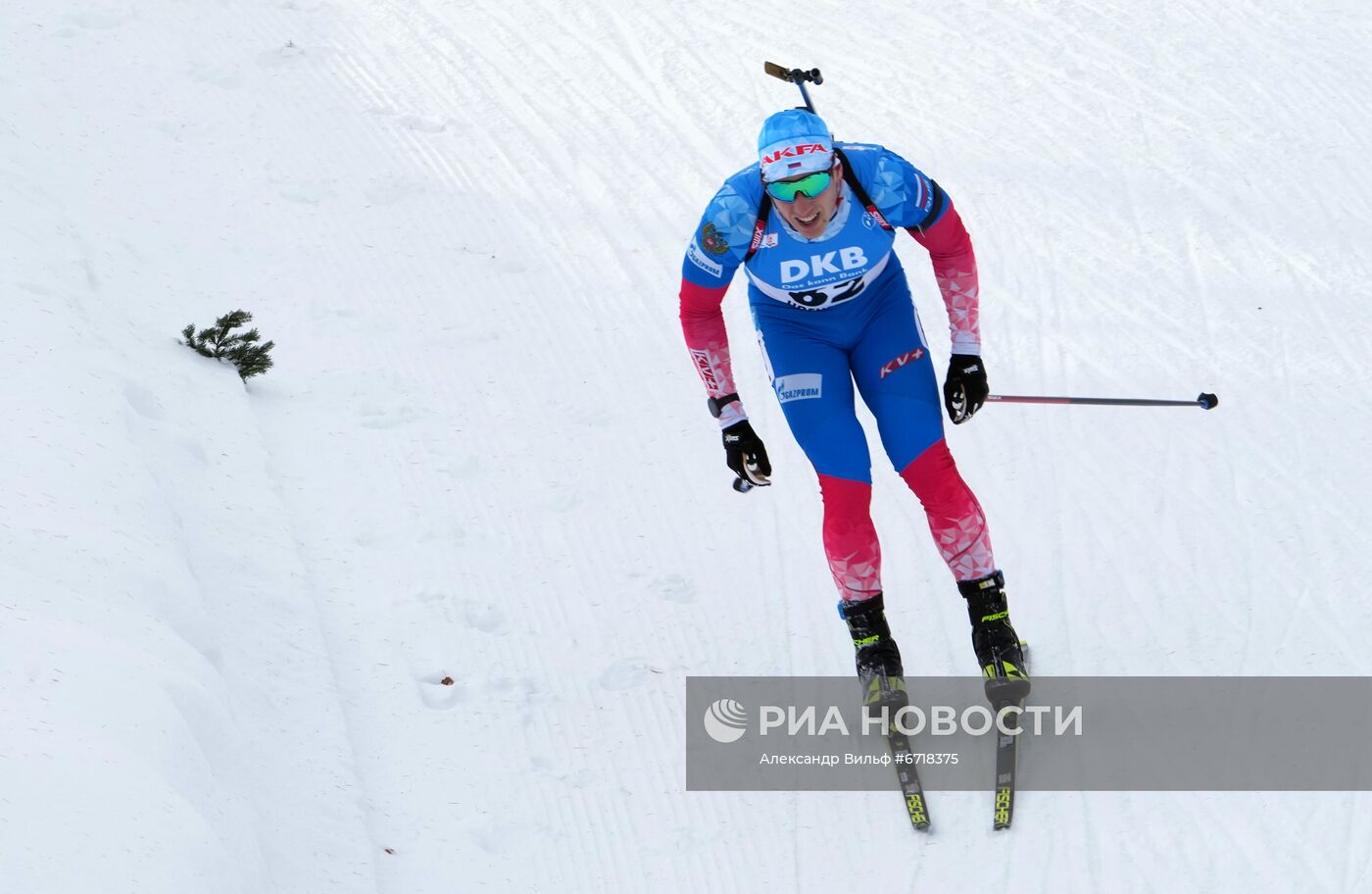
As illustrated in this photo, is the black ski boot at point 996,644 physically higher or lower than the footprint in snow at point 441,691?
higher

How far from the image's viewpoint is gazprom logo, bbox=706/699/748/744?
16.9 feet

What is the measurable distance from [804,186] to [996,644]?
1.71 metres

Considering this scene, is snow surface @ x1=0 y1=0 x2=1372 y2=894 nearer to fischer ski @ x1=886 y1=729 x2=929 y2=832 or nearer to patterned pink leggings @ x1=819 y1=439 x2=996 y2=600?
fischer ski @ x1=886 y1=729 x2=929 y2=832

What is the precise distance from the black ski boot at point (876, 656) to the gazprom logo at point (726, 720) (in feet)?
1.63

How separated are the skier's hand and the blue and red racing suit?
0.25ft

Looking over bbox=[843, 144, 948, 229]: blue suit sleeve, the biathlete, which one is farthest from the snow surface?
bbox=[843, 144, 948, 229]: blue suit sleeve

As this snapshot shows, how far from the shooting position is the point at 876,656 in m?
4.99

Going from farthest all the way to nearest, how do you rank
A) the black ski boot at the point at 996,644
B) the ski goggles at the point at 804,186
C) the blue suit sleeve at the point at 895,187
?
the black ski boot at the point at 996,644
the blue suit sleeve at the point at 895,187
the ski goggles at the point at 804,186

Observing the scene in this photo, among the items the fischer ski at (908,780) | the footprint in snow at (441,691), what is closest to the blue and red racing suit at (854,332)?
the fischer ski at (908,780)

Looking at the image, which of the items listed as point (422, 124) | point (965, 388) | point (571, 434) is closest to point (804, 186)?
point (965, 388)

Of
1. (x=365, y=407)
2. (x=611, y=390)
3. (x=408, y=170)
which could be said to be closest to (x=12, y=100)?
(x=408, y=170)

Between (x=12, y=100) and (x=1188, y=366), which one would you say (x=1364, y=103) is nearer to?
(x=1188, y=366)

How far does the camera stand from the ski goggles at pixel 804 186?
4.58 m

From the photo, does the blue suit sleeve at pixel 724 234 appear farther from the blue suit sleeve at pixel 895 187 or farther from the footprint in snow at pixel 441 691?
the footprint in snow at pixel 441 691
